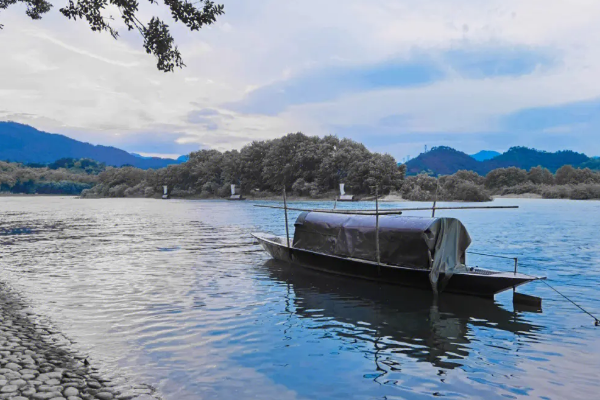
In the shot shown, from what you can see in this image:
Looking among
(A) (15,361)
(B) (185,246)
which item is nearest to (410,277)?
(A) (15,361)

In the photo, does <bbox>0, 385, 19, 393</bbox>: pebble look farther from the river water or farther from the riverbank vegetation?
the riverbank vegetation

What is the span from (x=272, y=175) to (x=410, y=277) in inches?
4811

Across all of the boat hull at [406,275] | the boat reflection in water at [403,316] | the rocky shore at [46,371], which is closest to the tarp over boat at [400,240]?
the boat hull at [406,275]

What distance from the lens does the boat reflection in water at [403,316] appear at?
37.1 ft

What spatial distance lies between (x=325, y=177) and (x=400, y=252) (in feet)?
353

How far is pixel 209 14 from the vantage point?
11828 mm

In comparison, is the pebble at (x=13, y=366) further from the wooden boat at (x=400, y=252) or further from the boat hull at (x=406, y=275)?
the boat hull at (x=406, y=275)

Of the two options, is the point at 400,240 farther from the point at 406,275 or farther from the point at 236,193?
the point at 236,193

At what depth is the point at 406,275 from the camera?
1717cm

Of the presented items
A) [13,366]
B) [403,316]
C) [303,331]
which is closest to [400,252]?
[403,316]

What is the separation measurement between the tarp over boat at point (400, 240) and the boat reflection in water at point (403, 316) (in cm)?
122

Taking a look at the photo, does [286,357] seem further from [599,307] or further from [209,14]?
[599,307]

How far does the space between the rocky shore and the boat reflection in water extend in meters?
5.83

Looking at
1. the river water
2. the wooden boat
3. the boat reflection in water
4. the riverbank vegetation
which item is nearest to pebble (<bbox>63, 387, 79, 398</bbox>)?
the river water
